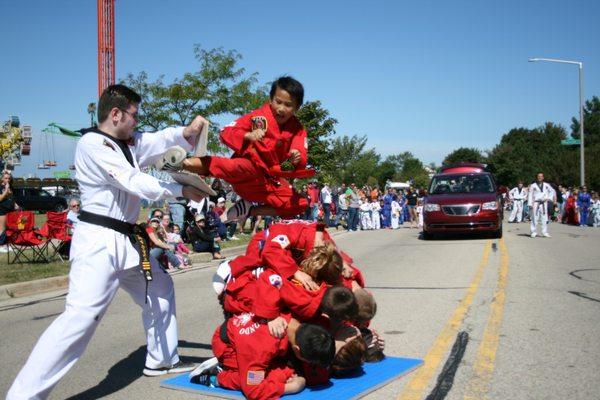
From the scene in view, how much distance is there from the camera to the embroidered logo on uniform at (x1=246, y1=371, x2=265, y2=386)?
417cm

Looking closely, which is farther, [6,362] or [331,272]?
[6,362]

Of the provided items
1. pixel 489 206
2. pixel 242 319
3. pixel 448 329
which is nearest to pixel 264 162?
pixel 242 319

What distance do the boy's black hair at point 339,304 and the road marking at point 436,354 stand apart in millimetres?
734

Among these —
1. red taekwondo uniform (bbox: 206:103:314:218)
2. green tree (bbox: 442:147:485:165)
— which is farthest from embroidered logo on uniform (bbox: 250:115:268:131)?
green tree (bbox: 442:147:485:165)

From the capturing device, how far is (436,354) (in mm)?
5395

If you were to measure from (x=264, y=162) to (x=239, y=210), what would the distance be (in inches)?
23.0

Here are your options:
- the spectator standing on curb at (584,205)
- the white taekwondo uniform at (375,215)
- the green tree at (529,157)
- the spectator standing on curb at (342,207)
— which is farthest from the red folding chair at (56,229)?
the green tree at (529,157)

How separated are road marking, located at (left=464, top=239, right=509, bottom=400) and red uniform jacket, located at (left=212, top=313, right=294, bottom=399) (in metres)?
1.34

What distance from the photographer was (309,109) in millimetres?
36750

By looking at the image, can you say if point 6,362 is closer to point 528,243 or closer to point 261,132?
point 261,132

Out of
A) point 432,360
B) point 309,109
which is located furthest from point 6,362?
point 309,109

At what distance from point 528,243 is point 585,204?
45.4 ft

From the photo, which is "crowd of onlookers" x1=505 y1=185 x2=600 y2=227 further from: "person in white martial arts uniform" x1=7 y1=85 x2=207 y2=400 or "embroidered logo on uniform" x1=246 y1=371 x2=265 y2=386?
"embroidered logo on uniform" x1=246 y1=371 x2=265 y2=386

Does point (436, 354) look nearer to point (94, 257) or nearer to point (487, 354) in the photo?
point (487, 354)
